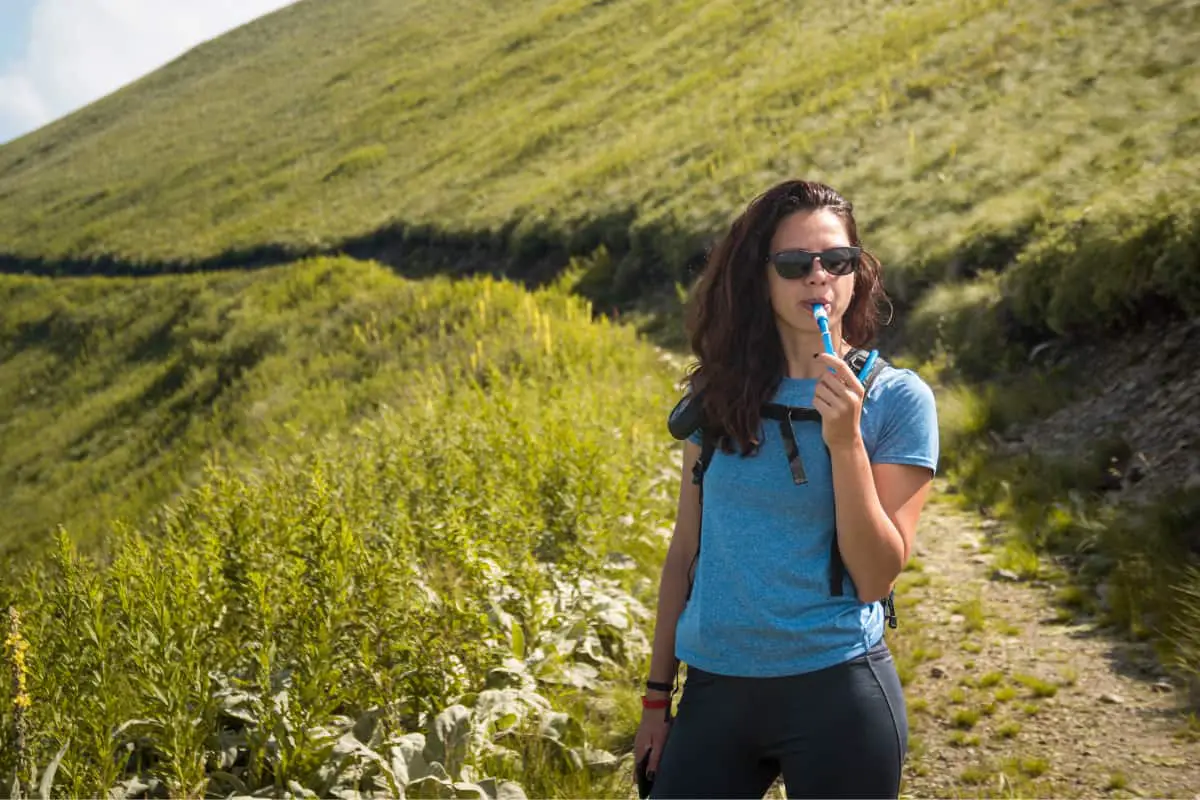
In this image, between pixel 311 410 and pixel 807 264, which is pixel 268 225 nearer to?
pixel 311 410

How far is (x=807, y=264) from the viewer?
2.40 meters

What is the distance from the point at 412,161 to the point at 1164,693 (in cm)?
4369

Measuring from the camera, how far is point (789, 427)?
2301 mm

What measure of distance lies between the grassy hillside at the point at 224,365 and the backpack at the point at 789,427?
5640 mm

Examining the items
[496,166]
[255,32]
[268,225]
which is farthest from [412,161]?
[255,32]

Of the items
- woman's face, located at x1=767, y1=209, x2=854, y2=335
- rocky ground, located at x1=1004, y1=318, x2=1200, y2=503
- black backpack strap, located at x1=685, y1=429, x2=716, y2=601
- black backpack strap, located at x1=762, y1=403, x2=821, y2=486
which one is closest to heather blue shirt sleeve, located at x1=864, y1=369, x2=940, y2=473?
black backpack strap, located at x1=762, y1=403, x2=821, y2=486

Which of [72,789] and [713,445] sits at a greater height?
[713,445]

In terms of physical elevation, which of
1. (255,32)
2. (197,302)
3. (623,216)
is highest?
(255,32)

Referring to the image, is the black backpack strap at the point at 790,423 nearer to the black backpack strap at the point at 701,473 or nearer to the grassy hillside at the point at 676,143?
the black backpack strap at the point at 701,473

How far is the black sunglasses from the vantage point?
7.82 ft

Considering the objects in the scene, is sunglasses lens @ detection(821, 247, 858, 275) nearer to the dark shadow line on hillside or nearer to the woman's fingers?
the woman's fingers

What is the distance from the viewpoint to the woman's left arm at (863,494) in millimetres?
2074

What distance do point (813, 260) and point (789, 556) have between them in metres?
0.70

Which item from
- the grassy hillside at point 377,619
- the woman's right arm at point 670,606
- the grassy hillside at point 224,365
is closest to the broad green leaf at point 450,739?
the grassy hillside at point 377,619
